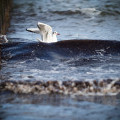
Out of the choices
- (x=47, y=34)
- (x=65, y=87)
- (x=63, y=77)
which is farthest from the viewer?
(x=47, y=34)

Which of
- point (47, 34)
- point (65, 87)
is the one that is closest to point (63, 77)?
point (65, 87)

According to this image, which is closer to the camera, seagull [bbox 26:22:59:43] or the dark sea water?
the dark sea water

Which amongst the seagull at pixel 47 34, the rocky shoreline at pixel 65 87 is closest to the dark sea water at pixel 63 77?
the rocky shoreline at pixel 65 87

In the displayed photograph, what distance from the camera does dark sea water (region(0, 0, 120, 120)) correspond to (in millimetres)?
6123

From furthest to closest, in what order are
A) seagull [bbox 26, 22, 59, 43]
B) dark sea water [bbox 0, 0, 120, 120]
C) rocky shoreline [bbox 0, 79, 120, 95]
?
1. seagull [bbox 26, 22, 59, 43]
2. rocky shoreline [bbox 0, 79, 120, 95]
3. dark sea water [bbox 0, 0, 120, 120]

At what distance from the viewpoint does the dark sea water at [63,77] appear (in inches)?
241

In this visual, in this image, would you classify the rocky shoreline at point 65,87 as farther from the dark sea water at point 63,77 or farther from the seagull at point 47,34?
the seagull at point 47,34

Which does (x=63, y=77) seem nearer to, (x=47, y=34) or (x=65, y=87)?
(x=65, y=87)

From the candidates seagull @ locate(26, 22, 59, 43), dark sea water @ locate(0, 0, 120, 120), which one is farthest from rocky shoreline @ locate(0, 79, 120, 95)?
seagull @ locate(26, 22, 59, 43)

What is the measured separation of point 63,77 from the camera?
8094 millimetres

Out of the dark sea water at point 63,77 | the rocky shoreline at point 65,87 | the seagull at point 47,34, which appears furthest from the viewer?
the seagull at point 47,34

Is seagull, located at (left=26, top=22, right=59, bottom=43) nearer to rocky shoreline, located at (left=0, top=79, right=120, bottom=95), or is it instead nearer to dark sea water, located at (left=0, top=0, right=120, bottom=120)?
dark sea water, located at (left=0, top=0, right=120, bottom=120)

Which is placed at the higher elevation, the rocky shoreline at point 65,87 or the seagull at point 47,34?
the rocky shoreline at point 65,87

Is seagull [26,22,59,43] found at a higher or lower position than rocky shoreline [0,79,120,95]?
lower
